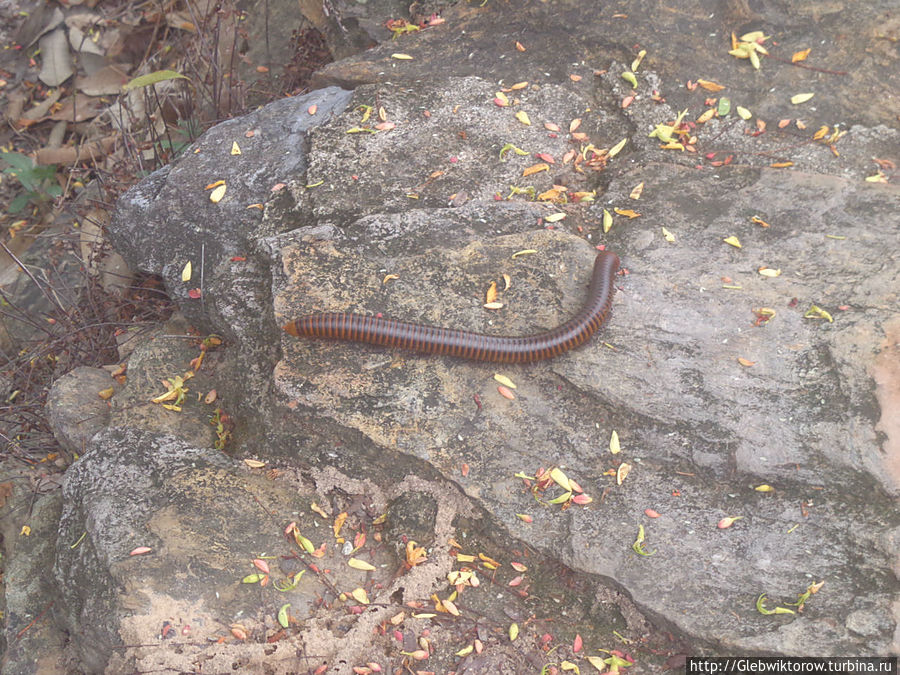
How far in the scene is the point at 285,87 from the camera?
867 cm

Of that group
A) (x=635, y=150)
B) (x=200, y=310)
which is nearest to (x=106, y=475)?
(x=200, y=310)

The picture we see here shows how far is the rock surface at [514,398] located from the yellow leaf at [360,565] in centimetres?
3

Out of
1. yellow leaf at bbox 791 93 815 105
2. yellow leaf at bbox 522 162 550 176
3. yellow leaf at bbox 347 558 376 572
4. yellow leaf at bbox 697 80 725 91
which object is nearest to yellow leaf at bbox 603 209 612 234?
yellow leaf at bbox 522 162 550 176

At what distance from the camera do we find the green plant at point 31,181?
27.7 ft

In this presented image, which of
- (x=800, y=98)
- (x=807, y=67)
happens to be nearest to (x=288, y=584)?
(x=800, y=98)

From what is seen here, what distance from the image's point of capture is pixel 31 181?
8.66 meters

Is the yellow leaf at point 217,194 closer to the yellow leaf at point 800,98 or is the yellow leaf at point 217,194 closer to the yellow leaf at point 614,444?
the yellow leaf at point 614,444

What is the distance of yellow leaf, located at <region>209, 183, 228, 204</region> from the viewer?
5836 mm

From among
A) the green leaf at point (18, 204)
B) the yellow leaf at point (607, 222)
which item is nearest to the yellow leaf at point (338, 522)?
the yellow leaf at point (607, 222)

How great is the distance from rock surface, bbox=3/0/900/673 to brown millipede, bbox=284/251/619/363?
16 centimetres

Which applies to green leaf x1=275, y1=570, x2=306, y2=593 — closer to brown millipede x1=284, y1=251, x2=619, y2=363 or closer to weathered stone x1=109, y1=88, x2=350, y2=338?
brown millipede x1=284, y1=251, x2=619, y2=363

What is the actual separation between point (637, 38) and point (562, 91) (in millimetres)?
958

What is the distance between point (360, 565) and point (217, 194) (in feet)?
10.6

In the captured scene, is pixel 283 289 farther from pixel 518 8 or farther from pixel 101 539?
pixel 518 8
